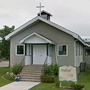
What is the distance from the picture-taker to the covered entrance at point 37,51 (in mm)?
30688

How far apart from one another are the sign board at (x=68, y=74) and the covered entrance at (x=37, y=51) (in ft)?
29.5

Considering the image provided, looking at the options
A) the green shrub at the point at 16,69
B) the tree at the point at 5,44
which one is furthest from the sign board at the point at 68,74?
the tree at the point at 5,44

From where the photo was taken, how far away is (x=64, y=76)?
21484 millimetres

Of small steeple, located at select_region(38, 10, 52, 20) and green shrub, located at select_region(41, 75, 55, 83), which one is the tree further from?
green shrub, located at select_region(41, 75, 55, 83)

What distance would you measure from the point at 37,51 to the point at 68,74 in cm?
1052

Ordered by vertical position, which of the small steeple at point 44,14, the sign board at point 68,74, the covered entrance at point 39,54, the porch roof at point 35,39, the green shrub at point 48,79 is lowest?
the green shrub at point 48,79

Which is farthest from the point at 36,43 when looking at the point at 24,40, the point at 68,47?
the point at 68,47

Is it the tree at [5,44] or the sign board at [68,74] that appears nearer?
the sign board at [68,74]

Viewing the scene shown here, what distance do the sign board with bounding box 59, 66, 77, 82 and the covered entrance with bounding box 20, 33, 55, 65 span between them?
8.98m

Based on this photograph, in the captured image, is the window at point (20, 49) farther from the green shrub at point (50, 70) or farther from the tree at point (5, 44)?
the tree at point (5, 44)

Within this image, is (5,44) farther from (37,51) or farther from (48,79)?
(48,79)

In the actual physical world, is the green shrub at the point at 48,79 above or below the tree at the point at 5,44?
below

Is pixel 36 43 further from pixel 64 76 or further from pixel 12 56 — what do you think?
pixel 64 76

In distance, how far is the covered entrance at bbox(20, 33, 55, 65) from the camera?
3069 cm
